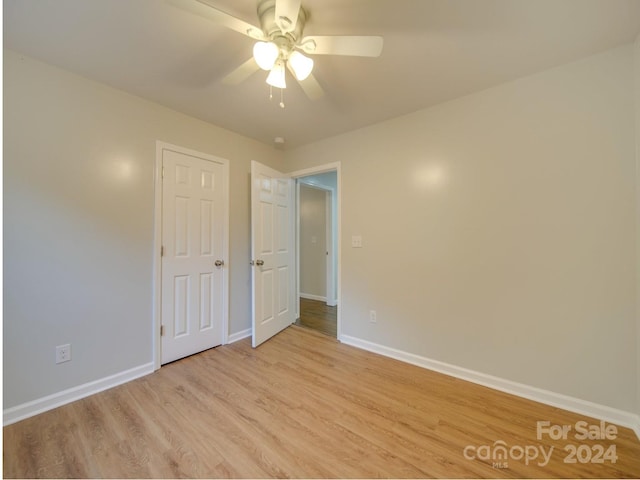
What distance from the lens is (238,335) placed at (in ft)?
10.3

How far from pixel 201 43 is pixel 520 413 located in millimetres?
3162

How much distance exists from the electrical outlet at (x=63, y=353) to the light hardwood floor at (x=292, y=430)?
317 mm

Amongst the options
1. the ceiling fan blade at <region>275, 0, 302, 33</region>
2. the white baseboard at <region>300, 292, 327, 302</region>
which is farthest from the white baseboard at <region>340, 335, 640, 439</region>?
the ceiling fan blade at <region>275, 0, 302, 33</region>

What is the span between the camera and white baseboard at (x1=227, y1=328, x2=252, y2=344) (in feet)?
9.96

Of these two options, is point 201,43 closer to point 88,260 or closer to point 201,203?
point 201,203

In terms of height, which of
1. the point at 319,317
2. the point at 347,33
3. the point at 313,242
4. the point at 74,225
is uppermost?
the point at 347,33

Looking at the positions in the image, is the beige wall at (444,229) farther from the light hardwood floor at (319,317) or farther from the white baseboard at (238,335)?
the light hardwood floor at (319,317)

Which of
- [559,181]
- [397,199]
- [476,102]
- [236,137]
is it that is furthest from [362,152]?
[559,181]

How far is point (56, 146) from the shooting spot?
2.00 meters

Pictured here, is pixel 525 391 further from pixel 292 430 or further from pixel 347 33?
pixel 347 33

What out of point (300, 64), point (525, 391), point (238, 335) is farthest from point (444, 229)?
point (238, 335)

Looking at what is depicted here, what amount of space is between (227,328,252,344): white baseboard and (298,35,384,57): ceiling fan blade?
2693 mm

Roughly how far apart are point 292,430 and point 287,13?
7.48 ft

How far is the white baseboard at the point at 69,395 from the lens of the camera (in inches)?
71.6
